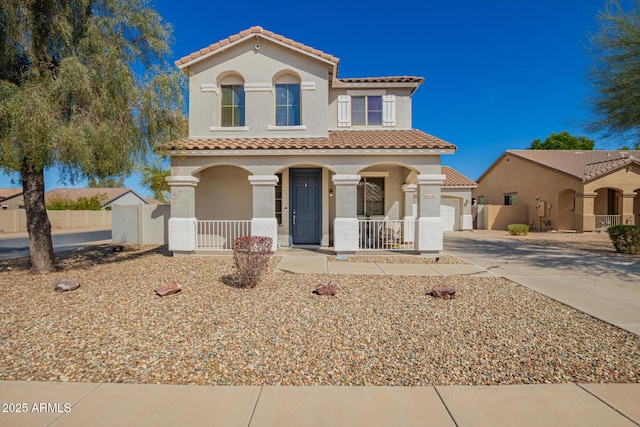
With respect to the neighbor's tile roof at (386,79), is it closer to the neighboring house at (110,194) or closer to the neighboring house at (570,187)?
the neighboring house at (570,187)

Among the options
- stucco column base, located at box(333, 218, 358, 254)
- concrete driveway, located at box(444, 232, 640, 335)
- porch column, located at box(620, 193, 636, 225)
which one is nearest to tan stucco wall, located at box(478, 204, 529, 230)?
porch column, located at box(620, 193, 636, 225)

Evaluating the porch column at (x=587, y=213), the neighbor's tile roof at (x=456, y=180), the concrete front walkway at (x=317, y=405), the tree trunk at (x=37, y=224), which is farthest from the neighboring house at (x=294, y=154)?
the porch column at (x=587, y=213)

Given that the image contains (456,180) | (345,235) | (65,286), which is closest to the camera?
(65,286)

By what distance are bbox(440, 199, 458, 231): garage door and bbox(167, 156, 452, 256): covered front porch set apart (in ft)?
35.3

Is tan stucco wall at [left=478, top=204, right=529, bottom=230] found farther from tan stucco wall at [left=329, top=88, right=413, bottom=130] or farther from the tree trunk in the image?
the tree trunk

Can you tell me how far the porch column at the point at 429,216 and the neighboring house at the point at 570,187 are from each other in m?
16.5

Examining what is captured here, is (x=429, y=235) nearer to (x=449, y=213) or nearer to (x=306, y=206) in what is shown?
(x=306, y=206)

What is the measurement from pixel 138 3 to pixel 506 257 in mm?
13978

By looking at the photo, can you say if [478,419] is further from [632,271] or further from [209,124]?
[209,124]

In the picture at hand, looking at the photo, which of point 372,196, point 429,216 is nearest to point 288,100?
point 372,196

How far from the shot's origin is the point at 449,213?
23.4 metres

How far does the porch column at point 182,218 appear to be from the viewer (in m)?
10.9

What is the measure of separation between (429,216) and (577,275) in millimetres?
4177

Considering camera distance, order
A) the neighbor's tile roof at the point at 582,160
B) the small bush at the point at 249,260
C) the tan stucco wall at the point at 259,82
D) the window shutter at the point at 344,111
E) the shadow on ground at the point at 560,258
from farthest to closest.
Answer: the neighbor's tile roof at the point at 582,160, the window shutter at the point at 344,111, the tan stucco wall at the point at 259,82, the shadow on ground at the point at 560,258, the small bush at the point at 249,260
